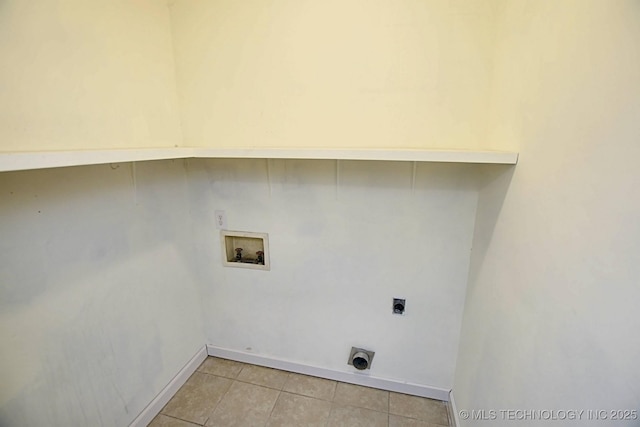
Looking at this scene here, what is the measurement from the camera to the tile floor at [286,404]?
1565 mm

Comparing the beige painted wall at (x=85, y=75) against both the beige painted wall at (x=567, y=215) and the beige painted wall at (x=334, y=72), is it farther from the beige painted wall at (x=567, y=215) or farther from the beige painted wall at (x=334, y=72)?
the beige painted wall at (x=567, y=215)

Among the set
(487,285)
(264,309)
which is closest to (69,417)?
(264,309)

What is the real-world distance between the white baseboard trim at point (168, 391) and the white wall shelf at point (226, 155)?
144 centimetres

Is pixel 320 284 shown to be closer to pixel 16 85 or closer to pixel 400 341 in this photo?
pixel 400 341

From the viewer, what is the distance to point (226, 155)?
1.30 m

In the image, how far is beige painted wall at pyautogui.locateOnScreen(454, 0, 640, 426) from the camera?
527 millimetres

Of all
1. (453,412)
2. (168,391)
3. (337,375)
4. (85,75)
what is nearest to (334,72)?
(85,75)

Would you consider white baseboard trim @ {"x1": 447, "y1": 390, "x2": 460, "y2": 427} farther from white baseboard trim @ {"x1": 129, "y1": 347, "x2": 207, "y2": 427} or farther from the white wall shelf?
white baseboard trim @ {"x1": 129, "y1": 347, "x2": 207, "y2": 427}

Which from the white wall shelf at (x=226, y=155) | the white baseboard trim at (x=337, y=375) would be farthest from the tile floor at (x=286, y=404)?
the white wall shelf at (x=226, y=155)

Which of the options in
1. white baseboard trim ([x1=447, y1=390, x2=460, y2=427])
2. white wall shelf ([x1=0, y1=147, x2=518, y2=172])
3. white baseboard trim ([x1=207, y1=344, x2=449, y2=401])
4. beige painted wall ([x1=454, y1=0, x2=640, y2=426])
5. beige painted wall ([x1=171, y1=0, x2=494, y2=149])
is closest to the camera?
beige painted wall ([x1=454, y1=0, x2=640, y2=426])

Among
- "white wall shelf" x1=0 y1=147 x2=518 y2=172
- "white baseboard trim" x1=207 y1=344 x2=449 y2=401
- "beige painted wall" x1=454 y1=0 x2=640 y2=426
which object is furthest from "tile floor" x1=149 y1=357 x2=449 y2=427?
"white wall shelf" x1=0 y1=147 x2=518 y2=172

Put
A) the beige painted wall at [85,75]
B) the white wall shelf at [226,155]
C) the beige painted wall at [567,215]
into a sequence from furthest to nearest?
the beige painted wall at [85,75], the white wall shelf at [226,155], the beige painted wall at [567,215]

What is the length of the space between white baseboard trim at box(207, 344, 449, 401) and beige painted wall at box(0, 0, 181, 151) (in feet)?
5.11

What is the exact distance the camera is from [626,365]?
1.66 ft
